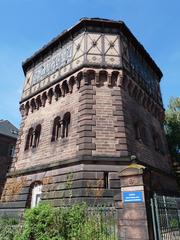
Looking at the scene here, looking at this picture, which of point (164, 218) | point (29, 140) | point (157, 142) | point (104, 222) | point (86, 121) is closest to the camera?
point (164, 218)

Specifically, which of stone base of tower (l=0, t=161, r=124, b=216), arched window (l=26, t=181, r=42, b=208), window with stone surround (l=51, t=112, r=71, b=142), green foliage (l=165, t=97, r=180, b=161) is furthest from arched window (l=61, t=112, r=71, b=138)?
green foliage (l=165, t=97, r=180, b=161)

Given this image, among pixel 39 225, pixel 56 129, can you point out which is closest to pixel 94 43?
pixel 56 129

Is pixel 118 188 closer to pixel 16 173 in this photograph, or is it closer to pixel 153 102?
pixel 16 173

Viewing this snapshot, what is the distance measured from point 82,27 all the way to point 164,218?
A: 1394 cm

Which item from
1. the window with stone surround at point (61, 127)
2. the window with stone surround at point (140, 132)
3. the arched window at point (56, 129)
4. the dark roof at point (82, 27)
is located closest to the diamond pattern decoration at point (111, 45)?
the dark roof at point (82, 27)

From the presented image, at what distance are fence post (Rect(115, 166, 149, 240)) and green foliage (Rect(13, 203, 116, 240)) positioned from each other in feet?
3.46

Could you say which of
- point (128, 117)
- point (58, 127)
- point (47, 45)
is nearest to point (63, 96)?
point (58, 127)

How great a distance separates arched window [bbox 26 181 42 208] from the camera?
40.0ft

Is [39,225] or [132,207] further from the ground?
[132,207]

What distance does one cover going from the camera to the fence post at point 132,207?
19.7 feet

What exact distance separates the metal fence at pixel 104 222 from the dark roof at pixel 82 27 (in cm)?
1299

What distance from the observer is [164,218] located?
6.66m

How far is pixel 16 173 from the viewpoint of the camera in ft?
46.0

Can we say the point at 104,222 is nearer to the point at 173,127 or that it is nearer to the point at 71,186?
the point at 71,186
